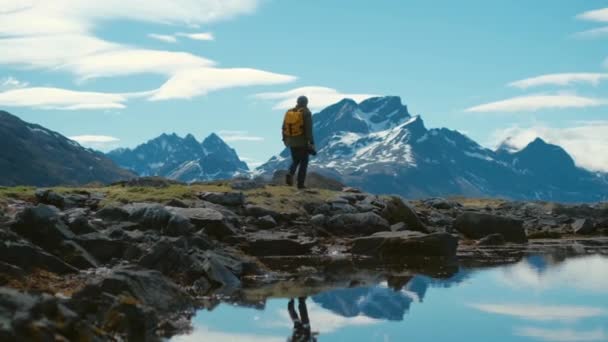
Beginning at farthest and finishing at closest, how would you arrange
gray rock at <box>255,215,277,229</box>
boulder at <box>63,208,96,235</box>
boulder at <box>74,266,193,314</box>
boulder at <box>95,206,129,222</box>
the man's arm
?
the man's arm → gray rock at <box>255,215,277,229</box> → boulder at <box>95,206,129,222</box> → boulder at <box>63,208,96,235</box> → boulder at <box>74,266,193,314</box>

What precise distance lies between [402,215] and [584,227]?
10.9m

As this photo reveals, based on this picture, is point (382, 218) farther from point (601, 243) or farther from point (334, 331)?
point (334, 331)

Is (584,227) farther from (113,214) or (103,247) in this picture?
(103,247)

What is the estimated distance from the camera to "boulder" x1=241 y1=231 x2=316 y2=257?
22.6 metres

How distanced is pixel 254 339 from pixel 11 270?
20.6 feet

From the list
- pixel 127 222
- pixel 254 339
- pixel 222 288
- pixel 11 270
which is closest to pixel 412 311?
pixel 254 339

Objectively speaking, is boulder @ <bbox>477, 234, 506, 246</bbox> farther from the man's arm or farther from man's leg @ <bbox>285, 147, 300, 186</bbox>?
man's leg @ <bbox>285, 147, 300, 186</bbox>

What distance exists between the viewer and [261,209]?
26.8 m

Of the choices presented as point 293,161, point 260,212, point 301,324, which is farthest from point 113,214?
point 301,324

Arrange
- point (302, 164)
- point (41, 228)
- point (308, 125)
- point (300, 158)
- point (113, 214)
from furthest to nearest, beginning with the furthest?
1. point (302, 164)
2. point (300, 158)
3. point (308, 125)
4. point (113, 214)
5. point (41, 228)

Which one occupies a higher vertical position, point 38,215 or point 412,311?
point 38,215

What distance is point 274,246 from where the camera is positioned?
22.7 m

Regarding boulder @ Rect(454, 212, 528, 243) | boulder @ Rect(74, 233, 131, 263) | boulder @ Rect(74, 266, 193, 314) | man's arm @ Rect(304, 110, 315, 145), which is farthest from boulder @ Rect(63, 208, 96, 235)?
boulder @ Rect(454, 212, 528, 243)

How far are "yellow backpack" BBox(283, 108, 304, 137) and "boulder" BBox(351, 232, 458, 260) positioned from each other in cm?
934
